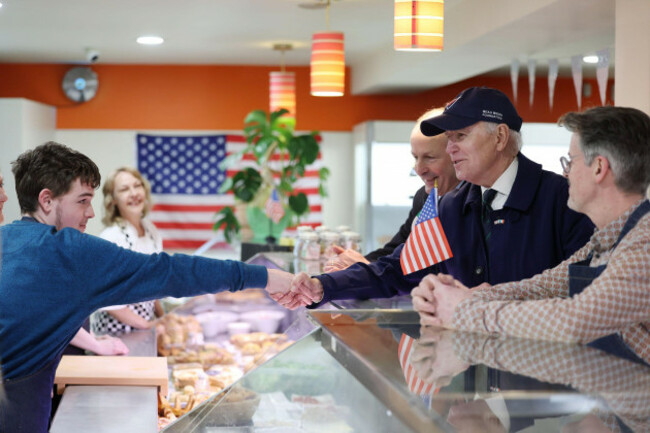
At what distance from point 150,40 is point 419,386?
24.6 ft

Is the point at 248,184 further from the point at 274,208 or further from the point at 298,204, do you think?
the point at 298,204

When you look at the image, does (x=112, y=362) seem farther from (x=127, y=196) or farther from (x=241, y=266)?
(x=127, y=196)

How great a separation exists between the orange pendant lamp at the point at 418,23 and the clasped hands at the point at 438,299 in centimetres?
236

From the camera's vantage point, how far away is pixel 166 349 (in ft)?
14.1

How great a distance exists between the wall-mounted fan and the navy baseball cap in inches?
326

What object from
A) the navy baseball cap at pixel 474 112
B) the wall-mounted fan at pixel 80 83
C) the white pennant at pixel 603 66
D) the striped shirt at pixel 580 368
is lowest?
the striped shirt at pixel 580 368

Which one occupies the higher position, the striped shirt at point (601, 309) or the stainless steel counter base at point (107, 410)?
the striped shirt at point (601, 309)

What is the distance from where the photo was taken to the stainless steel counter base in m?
2.40

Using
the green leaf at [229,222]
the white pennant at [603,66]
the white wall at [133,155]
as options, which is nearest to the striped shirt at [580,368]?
the white pennant at [603,66]

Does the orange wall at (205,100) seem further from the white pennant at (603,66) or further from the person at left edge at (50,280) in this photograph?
the person at left edge at (50,280)

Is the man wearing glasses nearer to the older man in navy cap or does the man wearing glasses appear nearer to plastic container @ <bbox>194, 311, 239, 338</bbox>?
the older man in navy cap

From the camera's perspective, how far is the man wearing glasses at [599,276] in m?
1.55

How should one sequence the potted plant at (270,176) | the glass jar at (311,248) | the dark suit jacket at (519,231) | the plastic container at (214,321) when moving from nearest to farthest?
the dark suit jacket at (519,231) → the glass jar at (311,248) → the plastic container at (214,321) → the potted plant at (270,176)

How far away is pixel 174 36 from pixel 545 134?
413 cm
